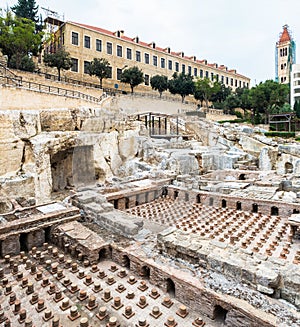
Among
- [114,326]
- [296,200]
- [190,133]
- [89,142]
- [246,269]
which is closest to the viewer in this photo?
[114,326]

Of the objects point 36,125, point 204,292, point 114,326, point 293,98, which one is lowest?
point 114,326

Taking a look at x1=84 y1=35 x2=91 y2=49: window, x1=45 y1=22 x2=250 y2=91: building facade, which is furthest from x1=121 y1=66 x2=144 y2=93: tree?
x1=84 y1=35 x2=91 y2=49: window

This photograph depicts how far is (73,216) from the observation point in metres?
6.48

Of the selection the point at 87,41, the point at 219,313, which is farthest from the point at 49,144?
the point at 87,41

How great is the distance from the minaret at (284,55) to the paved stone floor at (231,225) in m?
71.9

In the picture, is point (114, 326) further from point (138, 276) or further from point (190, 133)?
point (190, 133)

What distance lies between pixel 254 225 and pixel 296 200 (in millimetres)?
2117

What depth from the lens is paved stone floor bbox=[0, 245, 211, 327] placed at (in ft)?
11.4

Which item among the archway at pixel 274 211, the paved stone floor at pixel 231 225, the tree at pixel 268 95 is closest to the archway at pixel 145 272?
the paved stone floor at pixel 231 225

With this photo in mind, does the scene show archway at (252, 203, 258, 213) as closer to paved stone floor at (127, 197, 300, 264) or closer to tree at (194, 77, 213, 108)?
paved stone floor at (127, 197, 300, 264)

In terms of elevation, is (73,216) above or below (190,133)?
below

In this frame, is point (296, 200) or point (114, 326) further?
point (296, 200)

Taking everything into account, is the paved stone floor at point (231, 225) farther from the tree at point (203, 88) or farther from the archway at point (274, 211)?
the tree at point (203, 88)

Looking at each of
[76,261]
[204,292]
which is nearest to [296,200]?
[204,292]
